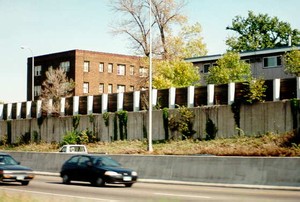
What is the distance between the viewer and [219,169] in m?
26.2

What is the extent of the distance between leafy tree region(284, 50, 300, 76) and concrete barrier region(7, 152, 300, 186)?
24374mm

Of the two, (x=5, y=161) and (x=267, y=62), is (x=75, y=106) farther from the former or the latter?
(x=5, y=161)

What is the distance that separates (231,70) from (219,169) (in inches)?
1212

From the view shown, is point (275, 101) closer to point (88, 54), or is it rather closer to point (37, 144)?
point (37, 144)

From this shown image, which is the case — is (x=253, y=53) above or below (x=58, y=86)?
above

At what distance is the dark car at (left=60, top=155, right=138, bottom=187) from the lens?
23.9 m

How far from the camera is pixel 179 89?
4612cm

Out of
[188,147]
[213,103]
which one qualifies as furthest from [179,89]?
[188,147]

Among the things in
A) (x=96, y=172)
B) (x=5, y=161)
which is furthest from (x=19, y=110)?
(x=96, y=172)

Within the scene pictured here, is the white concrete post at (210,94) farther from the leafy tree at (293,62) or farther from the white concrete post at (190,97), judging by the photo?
the leafy tree at (293,62)

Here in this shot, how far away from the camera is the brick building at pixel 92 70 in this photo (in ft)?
274

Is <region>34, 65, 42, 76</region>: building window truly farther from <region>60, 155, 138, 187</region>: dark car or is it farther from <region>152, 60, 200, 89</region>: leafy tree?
<region>60, 155, 138, 187</region>: dark car

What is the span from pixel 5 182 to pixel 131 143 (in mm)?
20838

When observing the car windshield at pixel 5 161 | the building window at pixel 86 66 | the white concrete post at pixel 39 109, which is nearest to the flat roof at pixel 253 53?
the white concrete post at pixel 39 109
